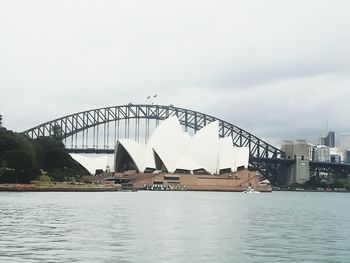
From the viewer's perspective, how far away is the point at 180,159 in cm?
13638

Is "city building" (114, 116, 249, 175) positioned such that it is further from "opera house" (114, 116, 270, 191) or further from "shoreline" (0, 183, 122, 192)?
"shoreline" (0, 183, 122, 192)

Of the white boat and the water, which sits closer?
the water

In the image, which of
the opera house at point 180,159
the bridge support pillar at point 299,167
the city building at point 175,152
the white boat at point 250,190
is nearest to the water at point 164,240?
the city building at point 175,152

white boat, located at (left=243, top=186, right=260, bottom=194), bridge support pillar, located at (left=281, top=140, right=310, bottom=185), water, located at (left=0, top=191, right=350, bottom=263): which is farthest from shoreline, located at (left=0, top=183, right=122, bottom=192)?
bridge support pillar, located at (left=281, top=140, right=310, bottom=185)

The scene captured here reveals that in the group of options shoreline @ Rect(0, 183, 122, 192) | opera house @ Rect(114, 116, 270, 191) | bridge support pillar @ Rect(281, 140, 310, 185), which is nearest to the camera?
shoreline @ Rect(0, 183, 122, 192)

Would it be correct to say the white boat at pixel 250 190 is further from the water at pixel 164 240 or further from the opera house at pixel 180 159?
the water at pixel 164 240

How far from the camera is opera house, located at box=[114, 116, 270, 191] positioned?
134 metres

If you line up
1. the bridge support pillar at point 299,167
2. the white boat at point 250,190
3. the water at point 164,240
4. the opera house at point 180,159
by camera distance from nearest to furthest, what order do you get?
the water at point 164,240 → the opera house at point 180,159 → the white boat at point 250,190 → the bridge support pillar at point 299,167

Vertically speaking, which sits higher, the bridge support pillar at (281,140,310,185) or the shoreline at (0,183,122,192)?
the bridge support pillar at (281,140,310,185)

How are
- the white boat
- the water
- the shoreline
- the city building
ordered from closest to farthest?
the water, the shoreline, the city building, the white boat

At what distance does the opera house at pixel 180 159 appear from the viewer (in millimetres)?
133875

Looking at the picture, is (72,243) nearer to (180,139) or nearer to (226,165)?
(180,139)

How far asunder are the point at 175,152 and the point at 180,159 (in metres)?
1.89

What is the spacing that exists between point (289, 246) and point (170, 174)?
11113cm
